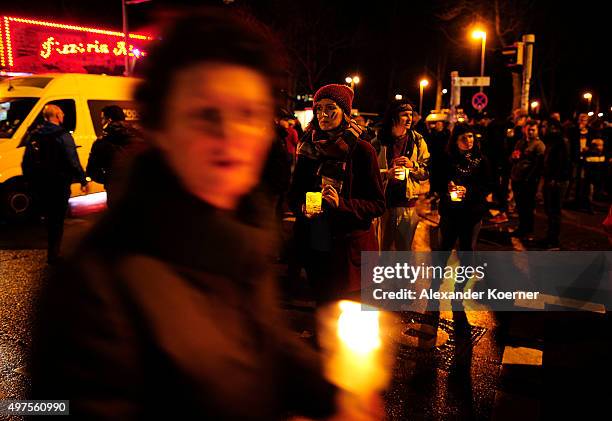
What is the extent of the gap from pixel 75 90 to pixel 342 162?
9.33m

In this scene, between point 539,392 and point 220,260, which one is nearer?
point 220,260

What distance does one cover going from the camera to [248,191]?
57.2 inches

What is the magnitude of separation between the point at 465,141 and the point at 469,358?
2350mm

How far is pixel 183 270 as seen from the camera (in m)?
1.16

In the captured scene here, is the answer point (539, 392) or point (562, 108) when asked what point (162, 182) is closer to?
point (539, 392)

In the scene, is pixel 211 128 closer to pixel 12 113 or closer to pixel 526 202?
pixel 526 202

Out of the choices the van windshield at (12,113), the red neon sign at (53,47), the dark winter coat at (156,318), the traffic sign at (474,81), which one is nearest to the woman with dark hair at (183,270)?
the dark winter coat at (156,318)

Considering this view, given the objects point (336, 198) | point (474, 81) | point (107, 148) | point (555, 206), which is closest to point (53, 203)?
point (107, 148)

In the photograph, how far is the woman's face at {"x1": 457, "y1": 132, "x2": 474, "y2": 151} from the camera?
6062 millimetres

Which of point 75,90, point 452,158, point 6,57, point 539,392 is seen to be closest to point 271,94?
point 539,392

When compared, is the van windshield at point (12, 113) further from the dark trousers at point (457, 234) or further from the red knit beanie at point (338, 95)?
the red knit beanie at point (338, 95)

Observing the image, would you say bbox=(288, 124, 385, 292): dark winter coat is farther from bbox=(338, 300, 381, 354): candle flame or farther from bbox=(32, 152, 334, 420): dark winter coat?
bbox=(32, 152, 334, 420): dark winter coat

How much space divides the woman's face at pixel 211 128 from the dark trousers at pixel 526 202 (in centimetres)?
972

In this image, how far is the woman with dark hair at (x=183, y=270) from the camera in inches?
41.5
